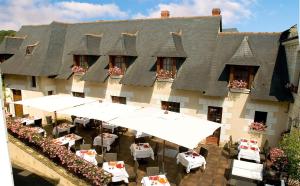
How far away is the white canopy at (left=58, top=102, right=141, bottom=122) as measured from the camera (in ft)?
39.9

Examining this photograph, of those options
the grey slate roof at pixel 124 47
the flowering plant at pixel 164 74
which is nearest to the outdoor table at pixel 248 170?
the flowering plant at pixel 164 74

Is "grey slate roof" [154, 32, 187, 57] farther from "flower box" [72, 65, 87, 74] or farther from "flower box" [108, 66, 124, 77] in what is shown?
"flower box" [72, 65, 87, 74]

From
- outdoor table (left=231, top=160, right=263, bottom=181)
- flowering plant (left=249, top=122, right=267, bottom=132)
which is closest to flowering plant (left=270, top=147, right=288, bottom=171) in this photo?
outdoor table (left=231, top=160, right=263, bottom=181)

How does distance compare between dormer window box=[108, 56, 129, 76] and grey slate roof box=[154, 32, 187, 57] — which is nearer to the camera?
grey slate roof box=[154, 32, 187, 57]

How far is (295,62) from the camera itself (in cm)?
1248

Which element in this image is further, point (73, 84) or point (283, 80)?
point (73, 84)

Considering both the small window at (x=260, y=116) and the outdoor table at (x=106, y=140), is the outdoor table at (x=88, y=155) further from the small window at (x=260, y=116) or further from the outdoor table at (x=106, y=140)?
the small window at (x=260, y=116)

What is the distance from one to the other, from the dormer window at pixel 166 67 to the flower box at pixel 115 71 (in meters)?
2.97

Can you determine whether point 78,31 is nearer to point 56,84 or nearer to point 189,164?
point 56,84

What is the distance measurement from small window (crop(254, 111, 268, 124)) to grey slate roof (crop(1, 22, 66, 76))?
1493 centimetres

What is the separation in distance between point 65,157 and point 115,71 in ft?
26.2

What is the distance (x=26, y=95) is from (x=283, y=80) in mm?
18784

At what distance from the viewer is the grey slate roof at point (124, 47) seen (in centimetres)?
1678

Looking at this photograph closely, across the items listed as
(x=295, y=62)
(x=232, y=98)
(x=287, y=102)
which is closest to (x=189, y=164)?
(x=232, y=98)
